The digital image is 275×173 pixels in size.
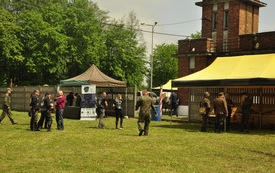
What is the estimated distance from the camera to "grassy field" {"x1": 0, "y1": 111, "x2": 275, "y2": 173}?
915 cm

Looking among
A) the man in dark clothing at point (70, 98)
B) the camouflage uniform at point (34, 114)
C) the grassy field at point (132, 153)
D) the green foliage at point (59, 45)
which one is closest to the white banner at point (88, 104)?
the man in dark clothing at point (70, 98)

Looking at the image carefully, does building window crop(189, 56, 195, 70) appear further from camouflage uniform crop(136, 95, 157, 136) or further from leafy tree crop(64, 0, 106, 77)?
leafy tree crop(64, 0, 106, 77)

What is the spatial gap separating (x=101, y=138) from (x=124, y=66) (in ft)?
137

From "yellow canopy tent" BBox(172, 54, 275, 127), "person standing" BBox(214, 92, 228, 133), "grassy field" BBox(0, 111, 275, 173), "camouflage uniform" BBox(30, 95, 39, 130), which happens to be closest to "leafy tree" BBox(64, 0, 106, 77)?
"yellow canopy tent" BBox(172, 54, 275, 127)

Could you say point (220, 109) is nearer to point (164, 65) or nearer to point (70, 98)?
point (70, 98)

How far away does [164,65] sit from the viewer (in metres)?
74.0

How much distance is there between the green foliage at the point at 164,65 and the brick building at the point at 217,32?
1631 inches

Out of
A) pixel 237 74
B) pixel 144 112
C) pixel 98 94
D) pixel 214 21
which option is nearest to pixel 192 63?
pixel 214 21

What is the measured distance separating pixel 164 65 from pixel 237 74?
54.9 m

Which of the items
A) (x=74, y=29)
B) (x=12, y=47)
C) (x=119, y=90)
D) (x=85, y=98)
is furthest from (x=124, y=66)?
(x=85, y=98)

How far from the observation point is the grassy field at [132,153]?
30.0ft

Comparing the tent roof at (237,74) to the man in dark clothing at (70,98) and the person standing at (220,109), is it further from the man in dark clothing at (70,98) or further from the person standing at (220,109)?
the man in dark clothing at (70,98)

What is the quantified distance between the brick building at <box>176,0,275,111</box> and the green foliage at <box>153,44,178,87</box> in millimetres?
41420

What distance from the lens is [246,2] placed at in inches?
1164
